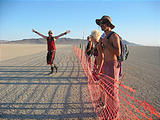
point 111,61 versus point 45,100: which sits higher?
point 111,61

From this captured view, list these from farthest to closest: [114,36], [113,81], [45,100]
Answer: [45,100]
[113,81]
[114,36]

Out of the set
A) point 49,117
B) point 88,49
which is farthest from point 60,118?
point 88,49

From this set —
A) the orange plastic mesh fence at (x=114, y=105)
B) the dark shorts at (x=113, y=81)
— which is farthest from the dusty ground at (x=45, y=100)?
the dark shorts at (x=113, y=81)

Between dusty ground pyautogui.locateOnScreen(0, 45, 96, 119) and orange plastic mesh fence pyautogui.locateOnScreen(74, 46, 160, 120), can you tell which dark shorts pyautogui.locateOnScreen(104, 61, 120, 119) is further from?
dusty ground pyautogui.locateOnScreen(0, 45, 96, 119)

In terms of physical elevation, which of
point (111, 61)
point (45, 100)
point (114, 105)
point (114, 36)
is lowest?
point (45, 100)

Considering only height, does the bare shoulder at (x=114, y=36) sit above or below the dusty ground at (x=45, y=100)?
above

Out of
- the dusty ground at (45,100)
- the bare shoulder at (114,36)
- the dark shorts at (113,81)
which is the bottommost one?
the dusty ground at (45,100)

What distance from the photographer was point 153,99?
11.5 ft

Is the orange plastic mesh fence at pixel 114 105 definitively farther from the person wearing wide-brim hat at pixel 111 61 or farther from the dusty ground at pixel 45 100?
the dusty ground at pixel 45 100

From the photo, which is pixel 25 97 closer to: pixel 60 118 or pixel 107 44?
pixel 60 118

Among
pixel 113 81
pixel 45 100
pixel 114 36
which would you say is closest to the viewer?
pixel 114 36

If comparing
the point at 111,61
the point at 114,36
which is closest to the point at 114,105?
the point at 111,61

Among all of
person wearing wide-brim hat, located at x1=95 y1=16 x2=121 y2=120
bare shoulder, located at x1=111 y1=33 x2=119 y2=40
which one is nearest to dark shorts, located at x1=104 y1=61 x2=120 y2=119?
person wearing wide-brim hat, located at x1=95 y1=16 x2=121 y2=120

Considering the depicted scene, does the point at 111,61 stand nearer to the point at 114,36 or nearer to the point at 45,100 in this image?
the point at 114,36
